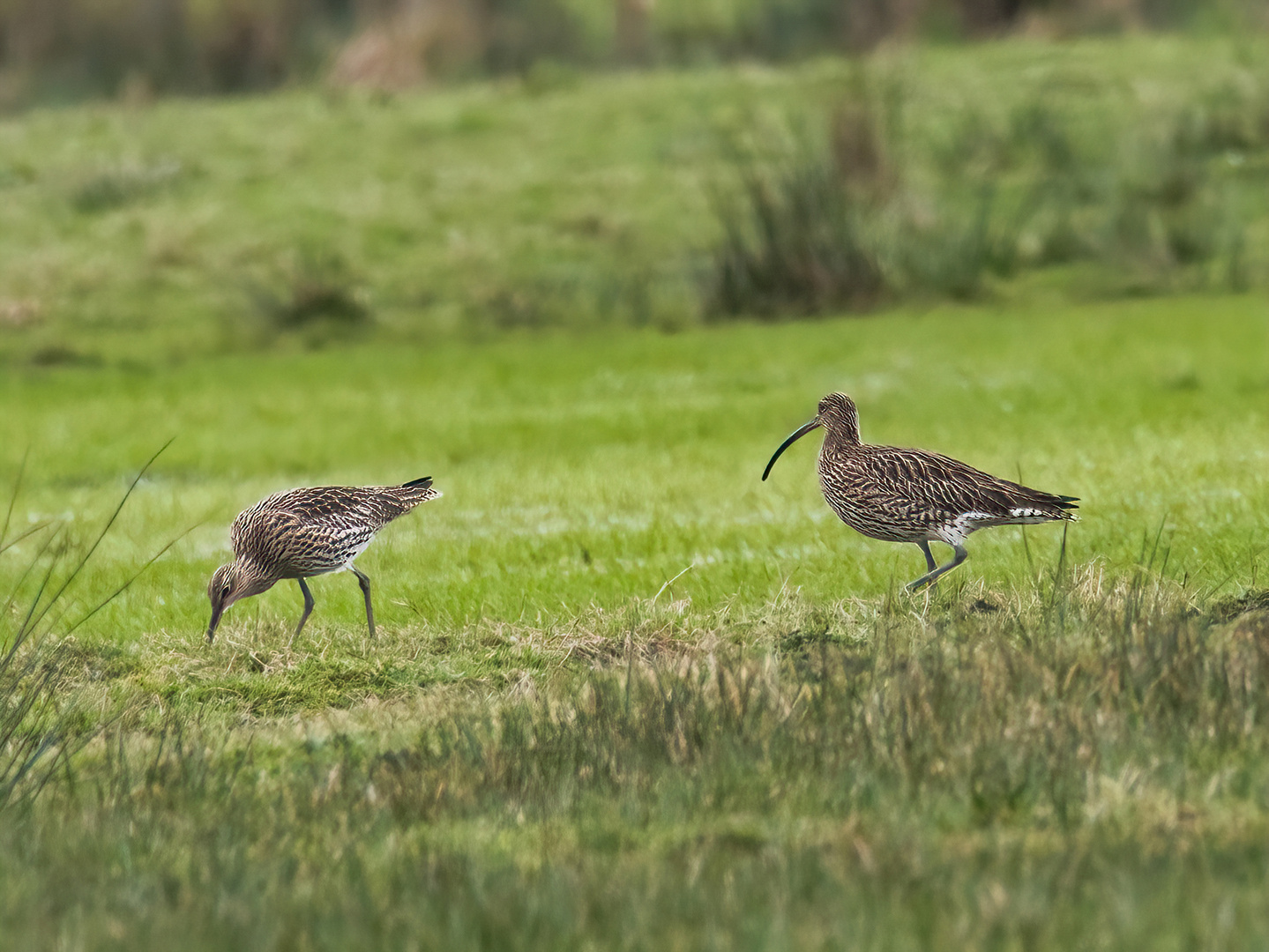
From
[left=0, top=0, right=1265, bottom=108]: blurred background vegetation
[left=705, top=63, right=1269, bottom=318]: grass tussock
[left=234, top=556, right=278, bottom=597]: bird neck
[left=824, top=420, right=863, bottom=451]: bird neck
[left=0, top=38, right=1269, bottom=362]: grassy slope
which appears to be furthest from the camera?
[left=0, top=0, right=1265, bottom=108]: blurred background vegetation

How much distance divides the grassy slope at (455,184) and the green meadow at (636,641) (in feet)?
1.04

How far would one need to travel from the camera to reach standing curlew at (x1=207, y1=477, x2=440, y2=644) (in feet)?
27.6

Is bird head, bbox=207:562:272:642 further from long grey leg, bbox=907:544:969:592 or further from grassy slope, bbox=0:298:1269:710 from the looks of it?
long grey leg, bbox=907:544:969:592

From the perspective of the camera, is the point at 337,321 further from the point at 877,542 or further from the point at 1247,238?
the point at 877,542

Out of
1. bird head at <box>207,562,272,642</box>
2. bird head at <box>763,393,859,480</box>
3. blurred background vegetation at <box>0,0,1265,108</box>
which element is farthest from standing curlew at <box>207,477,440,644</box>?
blurred background vegetation at <box>0,0,1265,108</box>

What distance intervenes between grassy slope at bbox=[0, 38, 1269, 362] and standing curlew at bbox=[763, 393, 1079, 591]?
14755 mm

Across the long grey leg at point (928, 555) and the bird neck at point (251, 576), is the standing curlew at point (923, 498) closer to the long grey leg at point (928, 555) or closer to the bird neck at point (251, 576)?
the long grey leg at point (928, 555)

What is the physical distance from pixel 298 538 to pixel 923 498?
2.66 m

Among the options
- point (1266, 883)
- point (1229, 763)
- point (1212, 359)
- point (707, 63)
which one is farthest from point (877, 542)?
point (707, 63)

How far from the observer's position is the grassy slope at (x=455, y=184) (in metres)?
24.6

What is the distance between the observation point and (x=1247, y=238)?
24234 mm

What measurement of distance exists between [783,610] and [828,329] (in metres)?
12.3

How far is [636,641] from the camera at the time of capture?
28.2 ft

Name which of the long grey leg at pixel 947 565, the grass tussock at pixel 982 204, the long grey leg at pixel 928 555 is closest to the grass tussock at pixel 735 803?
the long grey leg at pixel 947 565
